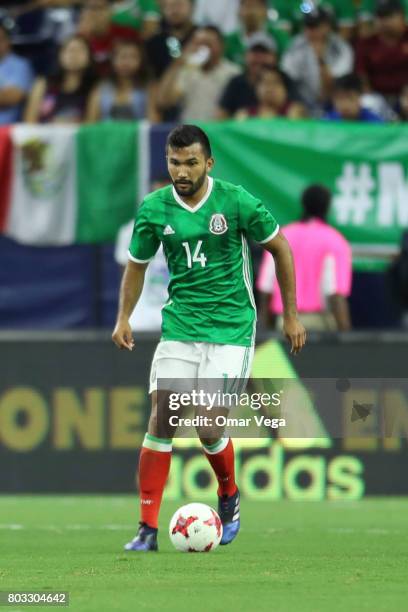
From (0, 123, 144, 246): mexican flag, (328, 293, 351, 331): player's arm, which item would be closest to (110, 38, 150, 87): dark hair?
(0, 123, 144, 246): mexican flag

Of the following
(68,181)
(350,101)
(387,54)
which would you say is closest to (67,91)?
(68,181)

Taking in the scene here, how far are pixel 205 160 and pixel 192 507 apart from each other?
1.89 m

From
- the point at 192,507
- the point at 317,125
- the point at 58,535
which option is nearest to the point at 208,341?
the point at 192,507

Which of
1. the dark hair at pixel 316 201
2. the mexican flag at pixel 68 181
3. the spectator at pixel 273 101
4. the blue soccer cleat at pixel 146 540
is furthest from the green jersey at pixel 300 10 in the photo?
the blue soccer cleat at pixel 146 540

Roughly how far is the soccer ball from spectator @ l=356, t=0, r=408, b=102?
8367 mm

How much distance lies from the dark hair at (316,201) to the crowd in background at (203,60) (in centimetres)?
185

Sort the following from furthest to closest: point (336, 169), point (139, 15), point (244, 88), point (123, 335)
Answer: point (139, 15) < point (244, 88) < point (336, 169) < point (123, 335)

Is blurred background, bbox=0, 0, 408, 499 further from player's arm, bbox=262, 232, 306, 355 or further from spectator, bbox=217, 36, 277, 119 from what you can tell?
player's arm, bbox=262, 232, 306, 355

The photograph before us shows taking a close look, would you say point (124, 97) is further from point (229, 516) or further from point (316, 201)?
point (229, 516)

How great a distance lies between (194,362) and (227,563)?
1.20m

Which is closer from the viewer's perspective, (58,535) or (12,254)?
(58,535)

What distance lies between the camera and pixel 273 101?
15.4 metres

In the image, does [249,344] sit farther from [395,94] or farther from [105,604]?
[395,94]

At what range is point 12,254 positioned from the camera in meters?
15.5
